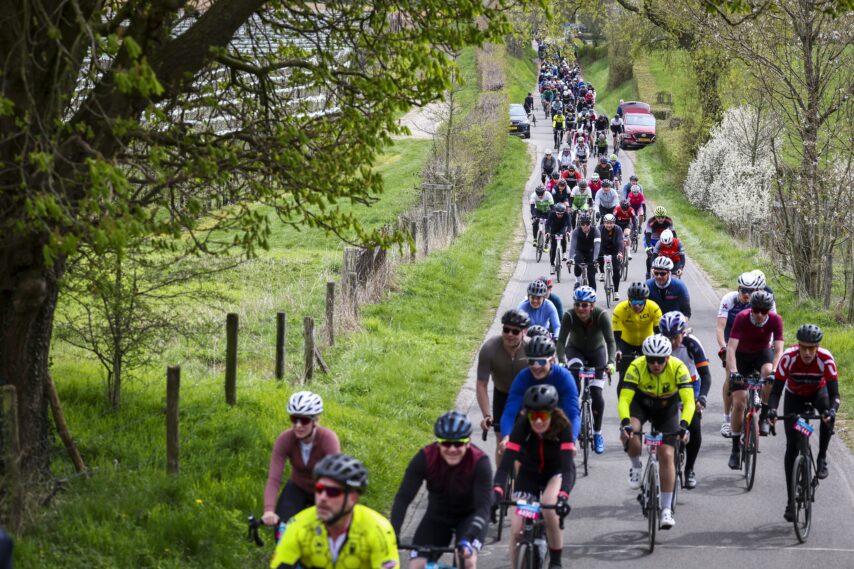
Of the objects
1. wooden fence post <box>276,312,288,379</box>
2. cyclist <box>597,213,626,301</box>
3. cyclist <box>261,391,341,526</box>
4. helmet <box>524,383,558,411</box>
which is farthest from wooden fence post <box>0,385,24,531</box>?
cyclist <box>597,213,626,301</box>

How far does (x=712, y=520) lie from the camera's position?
11234 mm

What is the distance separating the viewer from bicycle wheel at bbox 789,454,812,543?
10.7 m

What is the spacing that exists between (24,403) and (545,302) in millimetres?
5977

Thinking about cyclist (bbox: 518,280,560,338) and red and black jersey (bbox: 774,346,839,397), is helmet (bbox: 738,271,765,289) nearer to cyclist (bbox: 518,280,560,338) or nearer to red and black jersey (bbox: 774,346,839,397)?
cyclist (bbox: 518,280,560,338)

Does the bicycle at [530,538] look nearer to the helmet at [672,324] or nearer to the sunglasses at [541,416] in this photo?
the sunglasses at [541,416]

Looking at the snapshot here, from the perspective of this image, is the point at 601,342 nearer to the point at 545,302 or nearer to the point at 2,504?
the point at 545,302

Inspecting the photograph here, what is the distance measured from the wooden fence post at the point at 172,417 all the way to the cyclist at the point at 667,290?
6753mm

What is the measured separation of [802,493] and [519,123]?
56.8m

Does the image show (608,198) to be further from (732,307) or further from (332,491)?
(332,491)

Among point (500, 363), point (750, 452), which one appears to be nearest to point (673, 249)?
point (750, 452)

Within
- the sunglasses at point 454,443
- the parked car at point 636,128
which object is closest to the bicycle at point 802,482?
the sunglasses at point 454,443

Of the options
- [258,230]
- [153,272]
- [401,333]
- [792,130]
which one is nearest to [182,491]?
[258,230]

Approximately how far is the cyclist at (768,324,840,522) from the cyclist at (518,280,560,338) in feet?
9.68

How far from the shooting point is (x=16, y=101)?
30.7 feet
